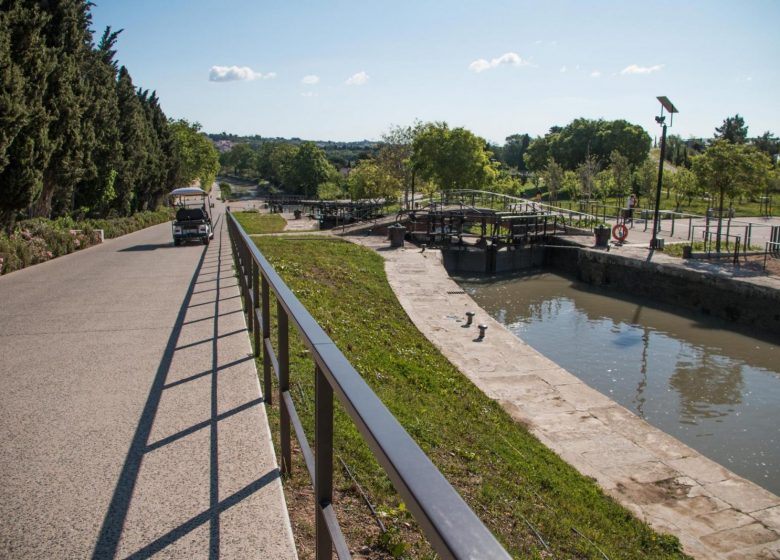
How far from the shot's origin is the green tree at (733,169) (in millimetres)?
23750

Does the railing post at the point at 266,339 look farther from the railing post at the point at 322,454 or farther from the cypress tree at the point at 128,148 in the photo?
the cypress tree at the point at 128,148

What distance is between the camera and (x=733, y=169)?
78.4 ft

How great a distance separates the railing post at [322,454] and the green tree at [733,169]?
2458 cm

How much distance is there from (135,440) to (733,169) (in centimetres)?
2568

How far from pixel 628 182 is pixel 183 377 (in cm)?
5895

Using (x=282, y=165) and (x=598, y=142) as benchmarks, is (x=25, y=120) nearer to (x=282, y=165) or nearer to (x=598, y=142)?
(x=598, y=142)

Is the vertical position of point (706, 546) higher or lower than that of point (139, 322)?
lower

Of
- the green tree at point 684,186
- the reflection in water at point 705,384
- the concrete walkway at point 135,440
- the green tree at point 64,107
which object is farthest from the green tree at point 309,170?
the concrete walkway at point 135,440

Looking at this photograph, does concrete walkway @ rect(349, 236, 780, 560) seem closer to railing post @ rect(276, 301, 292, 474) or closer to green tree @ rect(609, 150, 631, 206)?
railing post @ rect(276, 301, 292, 474)

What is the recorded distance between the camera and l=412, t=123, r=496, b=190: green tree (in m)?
52.6

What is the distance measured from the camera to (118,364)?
18.6ft

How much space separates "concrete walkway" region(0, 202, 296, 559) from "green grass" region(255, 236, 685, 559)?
57 centimetres

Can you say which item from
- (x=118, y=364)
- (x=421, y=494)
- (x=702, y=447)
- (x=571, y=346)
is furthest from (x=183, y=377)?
(x=571, y=346)

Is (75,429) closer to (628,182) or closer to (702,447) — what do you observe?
(702,447)
